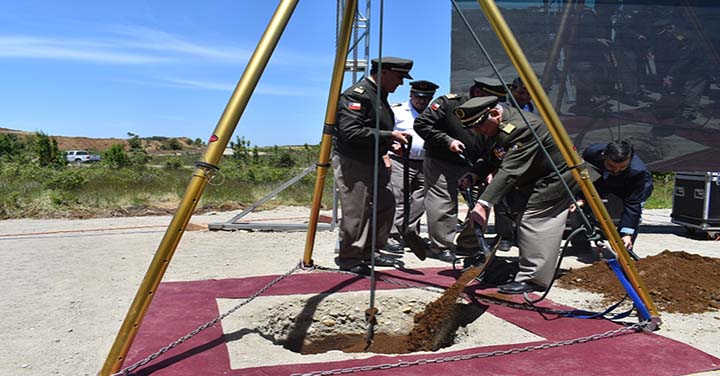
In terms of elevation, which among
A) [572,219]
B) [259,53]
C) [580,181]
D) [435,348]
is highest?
[259,53]

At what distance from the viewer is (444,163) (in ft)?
19.4

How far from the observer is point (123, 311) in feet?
14.6

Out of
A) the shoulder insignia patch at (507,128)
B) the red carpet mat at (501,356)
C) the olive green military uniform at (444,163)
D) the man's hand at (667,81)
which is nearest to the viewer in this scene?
the red carpet mat at (501,356)

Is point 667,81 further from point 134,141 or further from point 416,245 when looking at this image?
point 134,141

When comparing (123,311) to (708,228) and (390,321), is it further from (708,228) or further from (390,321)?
(708,228)

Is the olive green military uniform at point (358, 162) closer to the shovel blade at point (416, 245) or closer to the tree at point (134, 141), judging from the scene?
the shovel blade at point (416, 245)

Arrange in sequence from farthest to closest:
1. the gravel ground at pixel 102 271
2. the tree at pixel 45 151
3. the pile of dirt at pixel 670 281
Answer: the tree at pixel 45 151 < the pile of dirt at pixel 670 281 < the gravel ground at pixel 102 271

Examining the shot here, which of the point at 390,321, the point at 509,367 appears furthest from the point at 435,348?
the point at 509,367

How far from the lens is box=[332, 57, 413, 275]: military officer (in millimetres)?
5285

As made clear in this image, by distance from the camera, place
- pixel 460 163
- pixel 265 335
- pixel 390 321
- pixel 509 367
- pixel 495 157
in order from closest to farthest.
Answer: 1. pixel 509 367
2. pixel 265 335
3. pixel 390 321
4. pixel 495 157
5. pixel 460 163

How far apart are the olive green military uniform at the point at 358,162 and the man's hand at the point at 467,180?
717mm

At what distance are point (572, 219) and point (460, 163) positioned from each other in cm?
211

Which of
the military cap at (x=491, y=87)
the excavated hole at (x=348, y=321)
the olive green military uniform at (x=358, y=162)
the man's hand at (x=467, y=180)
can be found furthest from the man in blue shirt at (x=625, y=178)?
the olive green military uniform at (x=358, y=162)

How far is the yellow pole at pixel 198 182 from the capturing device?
3.15 metres
